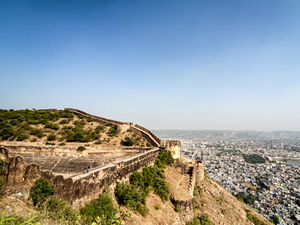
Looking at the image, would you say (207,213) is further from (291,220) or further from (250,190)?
(250,190)

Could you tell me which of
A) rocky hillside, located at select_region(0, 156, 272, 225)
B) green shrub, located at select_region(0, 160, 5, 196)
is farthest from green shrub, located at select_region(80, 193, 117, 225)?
green shrub, located at select_region(0, 160, 5, 196)

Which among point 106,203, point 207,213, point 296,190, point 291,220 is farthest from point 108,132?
point 296,190

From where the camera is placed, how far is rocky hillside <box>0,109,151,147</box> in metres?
22.6

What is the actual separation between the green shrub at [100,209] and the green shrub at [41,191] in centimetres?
140

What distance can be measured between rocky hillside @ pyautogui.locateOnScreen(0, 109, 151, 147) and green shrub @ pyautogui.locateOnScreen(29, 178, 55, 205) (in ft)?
49.9

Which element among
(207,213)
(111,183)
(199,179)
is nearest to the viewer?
(111,183)

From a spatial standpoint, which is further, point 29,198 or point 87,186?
point 87,186

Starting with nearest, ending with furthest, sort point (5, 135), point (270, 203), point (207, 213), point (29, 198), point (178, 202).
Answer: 1. point (29, 198)
2. point (178, 202)
3. point (207, 213)
4. point (5, 135)
5. point (270, 203)

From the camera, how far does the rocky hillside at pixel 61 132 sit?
22645mm

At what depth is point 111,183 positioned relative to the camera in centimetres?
870

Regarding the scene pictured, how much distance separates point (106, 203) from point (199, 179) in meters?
12.9

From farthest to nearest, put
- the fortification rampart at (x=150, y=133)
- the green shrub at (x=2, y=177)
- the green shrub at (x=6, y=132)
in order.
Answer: the green shrub at (x=6, y=132), the fortification rampart at (x=150, y=133), the green shrub at (x=2, y=177)

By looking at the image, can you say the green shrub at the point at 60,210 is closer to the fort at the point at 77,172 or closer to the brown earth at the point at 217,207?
the fort at the point at 77,172

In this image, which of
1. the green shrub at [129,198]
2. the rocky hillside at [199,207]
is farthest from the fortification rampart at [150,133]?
the green shrub at [129,198]
